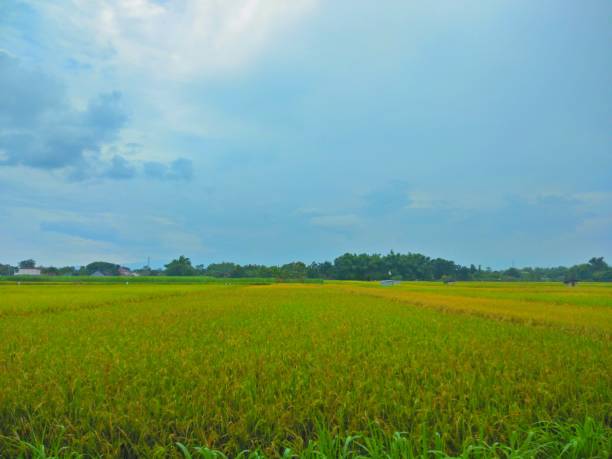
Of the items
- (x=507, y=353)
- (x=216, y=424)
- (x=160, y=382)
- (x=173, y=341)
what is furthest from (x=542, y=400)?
(x=173, y=341)

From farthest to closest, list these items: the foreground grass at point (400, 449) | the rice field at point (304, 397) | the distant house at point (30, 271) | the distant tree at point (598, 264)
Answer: the distant house at point (30, 271)
the distant tree at point (598, 264)
the rice field at point (304, 397)
the foreground grass at point (400, 449)

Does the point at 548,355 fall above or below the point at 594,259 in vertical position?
below

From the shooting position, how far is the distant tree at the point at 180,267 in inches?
4215

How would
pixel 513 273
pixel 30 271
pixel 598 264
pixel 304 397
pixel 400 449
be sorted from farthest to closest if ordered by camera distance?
1. pixel 30 271
2. pixel 513 273
3. pixel 598 264
4. pixel 304 397
5. pixel 400 449

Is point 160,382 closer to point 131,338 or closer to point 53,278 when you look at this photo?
point 131,338

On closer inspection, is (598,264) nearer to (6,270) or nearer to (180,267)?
(180,267)

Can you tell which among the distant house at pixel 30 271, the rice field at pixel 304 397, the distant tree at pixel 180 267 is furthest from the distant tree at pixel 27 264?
the rice field at pixel 304 397

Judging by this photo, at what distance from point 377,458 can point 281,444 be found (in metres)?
0.87

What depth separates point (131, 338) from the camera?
26.6ft

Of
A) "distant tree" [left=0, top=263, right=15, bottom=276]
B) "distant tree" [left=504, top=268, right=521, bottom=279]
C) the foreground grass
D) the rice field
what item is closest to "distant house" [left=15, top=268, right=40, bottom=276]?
"distant tree" [left=0, top=263, right=15, bottom=276]

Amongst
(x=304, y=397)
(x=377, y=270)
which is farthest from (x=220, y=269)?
(x=304, y=397)

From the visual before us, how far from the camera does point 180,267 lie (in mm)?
107500

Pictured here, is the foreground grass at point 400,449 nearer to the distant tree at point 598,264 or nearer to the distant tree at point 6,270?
Answer: the distant tree at point 598,264

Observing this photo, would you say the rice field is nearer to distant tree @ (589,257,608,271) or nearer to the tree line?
the tree line
